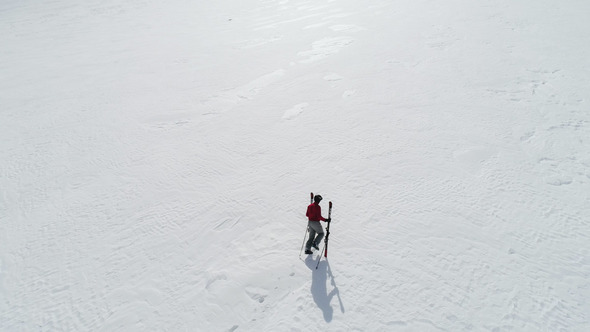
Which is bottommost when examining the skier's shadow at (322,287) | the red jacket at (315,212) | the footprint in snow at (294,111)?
the skier's shadow at (322,287)

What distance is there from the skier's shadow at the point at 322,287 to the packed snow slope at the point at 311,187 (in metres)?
0.04

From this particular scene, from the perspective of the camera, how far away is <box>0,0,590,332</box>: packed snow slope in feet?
21.7

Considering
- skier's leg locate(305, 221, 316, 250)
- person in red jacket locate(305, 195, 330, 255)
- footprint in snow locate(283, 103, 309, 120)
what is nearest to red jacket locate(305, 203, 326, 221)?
person in red jacket locate(305, 195, 330, 255)

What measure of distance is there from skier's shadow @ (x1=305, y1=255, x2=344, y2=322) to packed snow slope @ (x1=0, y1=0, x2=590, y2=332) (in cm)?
4

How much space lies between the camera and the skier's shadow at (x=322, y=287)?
20.6 ft

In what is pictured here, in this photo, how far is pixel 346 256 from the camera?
7.41m

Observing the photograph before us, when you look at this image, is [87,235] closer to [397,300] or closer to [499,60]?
[397,300]

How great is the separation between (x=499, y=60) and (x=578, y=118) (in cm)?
669

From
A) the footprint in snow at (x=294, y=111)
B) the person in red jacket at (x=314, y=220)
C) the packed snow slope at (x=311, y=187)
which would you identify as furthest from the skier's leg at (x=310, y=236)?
the footprint in snow at (x=294, y=111)

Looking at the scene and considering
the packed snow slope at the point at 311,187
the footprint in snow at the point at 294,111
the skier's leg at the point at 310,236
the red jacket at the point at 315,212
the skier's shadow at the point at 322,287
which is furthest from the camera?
the footprint in snow at the point at 294,111

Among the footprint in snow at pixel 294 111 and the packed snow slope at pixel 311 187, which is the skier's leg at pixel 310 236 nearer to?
the packed snow slope at pixel 311 187

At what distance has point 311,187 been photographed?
983 centimetres

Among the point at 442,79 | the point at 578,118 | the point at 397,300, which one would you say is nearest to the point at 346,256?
the point at 397,300

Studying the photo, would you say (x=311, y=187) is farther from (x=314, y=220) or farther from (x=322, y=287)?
(x=322, y=287)
